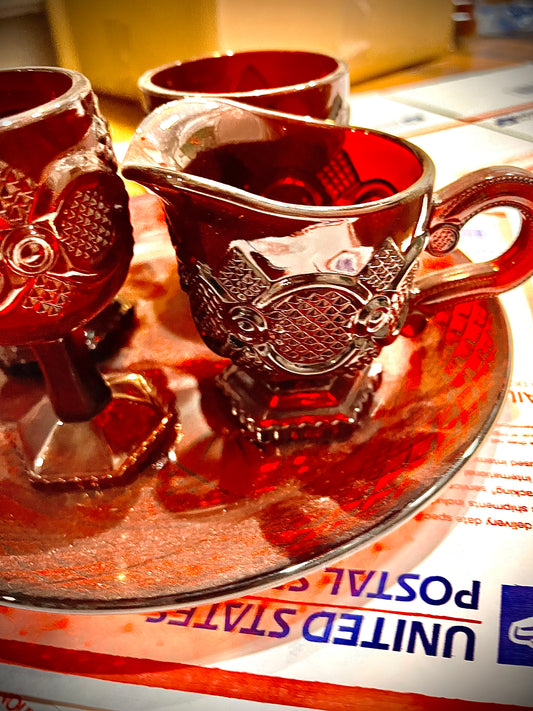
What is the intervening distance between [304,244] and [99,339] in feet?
0.60

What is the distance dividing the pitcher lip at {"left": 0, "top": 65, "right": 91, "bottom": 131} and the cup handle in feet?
0.51

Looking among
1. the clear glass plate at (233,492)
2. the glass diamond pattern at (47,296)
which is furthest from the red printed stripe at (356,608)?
the glass diamond pattern at (47,296)

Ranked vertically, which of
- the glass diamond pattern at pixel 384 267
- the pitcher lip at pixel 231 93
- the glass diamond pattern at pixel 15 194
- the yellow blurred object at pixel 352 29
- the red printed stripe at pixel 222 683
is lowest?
the red printed stripe at pixel 222 683

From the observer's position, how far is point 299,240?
0.24m

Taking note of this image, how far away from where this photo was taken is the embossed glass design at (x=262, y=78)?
0.38 metres

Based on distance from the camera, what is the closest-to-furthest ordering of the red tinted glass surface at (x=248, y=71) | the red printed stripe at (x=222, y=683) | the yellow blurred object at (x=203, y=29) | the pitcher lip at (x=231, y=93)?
1. the red printed stripe at (x=222, y=683)
2. the pitcher lip at (x=231, y=93)
3. the red tinted glass surface at (x=248, y=71)
4. the yellow blurred object at (x=203, y=29)

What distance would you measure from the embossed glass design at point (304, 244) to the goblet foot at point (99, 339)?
0.29 ft

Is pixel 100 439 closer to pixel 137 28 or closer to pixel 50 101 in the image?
pixel 50 101

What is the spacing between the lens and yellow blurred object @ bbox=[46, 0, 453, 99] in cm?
70

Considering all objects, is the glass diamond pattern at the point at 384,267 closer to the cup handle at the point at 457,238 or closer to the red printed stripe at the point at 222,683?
the cup handle at the point at 457,238

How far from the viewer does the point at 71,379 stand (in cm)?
31

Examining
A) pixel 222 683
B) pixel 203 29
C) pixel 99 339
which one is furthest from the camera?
pixel 203 29

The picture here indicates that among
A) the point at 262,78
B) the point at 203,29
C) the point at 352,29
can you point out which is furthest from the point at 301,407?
the point at 352,29

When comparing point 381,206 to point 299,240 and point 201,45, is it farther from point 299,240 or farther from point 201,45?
point 201,45
